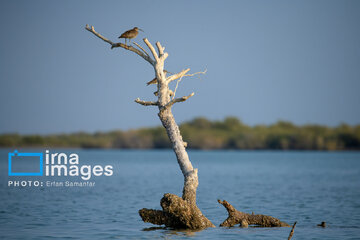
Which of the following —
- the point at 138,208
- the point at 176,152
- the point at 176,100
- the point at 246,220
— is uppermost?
the point at 176,100

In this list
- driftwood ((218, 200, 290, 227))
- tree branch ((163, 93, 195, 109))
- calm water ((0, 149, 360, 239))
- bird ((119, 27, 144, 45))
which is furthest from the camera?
driftwood ((218, 200, 290, 227))

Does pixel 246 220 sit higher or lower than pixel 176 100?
lower

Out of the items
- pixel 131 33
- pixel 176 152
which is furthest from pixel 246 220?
pixel 131 33

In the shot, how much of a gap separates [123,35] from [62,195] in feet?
49.0

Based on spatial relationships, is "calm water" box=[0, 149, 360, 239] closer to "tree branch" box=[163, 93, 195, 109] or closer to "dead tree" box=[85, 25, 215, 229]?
"dead tree" box=[85, 25, 215, 229]

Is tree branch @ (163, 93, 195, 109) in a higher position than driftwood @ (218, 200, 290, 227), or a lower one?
higher

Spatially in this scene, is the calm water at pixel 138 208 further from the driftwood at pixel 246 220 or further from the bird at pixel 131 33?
the bird at pixel 131 33

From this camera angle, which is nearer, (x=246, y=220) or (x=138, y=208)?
(x=246, y=220)

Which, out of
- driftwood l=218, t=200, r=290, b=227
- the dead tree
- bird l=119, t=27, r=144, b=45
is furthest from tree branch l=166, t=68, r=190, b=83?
driftwood l=218, t=200, r=290, b=227

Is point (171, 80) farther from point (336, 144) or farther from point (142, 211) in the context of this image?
point (336, 144)

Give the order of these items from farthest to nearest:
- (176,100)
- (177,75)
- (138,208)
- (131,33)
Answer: (138,208)
(177,75)
(131,33)
(176,100)

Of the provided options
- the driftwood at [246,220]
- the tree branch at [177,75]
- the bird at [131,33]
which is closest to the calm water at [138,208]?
the driftwood at [246,220]

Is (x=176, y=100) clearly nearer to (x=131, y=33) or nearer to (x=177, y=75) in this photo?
(x=177, y=75)

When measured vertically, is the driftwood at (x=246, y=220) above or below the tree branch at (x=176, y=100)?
below
